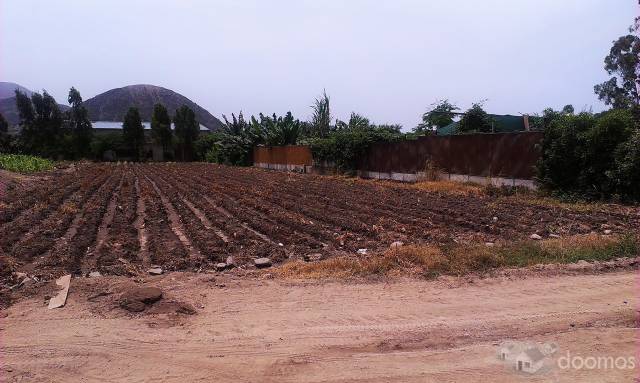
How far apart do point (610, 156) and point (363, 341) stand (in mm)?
12417

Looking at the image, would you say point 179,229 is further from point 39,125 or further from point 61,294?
point 39,125

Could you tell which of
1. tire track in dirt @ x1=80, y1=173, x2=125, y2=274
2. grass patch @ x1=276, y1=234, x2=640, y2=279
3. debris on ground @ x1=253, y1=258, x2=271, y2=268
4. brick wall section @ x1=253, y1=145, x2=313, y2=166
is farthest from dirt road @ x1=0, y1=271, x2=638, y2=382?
brick wall section @ x1=253, y1=145, x2=313, y2=166

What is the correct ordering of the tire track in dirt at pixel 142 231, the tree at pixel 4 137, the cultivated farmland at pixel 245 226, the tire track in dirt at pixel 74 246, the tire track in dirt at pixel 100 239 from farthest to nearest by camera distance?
the tree at pixel 4 137 < the cultivated farmland at pixel 245 226 < the tire track in dirt at pixel 142 231 < the tire track in dirt at pixel 100 239 < the tire track in dirt at pixel 74 246

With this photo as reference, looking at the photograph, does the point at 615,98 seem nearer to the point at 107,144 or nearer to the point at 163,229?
the point at 163,229

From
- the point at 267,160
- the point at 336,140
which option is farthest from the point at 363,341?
the point at 267,160

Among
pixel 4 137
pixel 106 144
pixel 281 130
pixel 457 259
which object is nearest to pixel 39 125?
pixel 4 137

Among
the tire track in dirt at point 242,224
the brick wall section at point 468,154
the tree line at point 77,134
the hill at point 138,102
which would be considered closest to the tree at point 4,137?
the tree line at point 77,134

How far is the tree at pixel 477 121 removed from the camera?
26641 millimetres

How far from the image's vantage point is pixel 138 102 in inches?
5728

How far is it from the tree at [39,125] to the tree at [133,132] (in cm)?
755

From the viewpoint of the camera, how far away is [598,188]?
1427cm

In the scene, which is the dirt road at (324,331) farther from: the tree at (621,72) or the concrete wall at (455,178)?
the tree at (621,72)

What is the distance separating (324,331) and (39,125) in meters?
63.8

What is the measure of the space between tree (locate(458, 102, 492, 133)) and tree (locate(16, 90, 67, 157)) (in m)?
50.3
